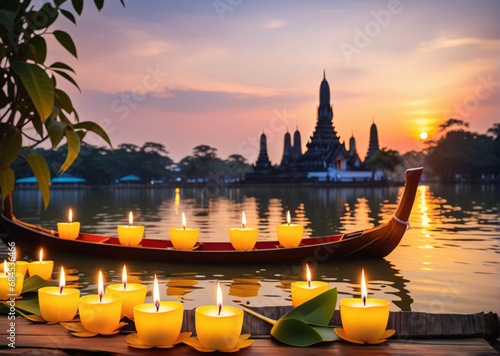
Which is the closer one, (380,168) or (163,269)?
(163,269)

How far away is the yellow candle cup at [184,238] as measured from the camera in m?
7.04

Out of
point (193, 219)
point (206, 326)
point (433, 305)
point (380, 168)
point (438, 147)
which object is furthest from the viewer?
point (438, 147)

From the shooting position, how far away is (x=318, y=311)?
7.48 feet

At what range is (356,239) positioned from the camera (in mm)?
7234

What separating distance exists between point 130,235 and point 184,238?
86 cm

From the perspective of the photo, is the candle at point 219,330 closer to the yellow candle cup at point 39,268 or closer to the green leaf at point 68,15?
the green leaf at point 68,15

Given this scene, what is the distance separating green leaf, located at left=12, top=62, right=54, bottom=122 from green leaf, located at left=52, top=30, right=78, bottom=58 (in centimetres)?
42

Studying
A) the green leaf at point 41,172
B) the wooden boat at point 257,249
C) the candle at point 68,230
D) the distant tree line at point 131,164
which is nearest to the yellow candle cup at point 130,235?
the wooden boat at point 257,249

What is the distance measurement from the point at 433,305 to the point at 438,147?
7391 centimetres

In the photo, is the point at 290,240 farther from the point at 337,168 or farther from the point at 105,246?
the point at 337,168

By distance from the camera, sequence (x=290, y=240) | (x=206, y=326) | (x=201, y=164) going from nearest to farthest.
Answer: (x=206, y=326)
(x=290, y=240)
(x=201, y=164)

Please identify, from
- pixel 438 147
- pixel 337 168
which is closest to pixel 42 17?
pixel 337 168

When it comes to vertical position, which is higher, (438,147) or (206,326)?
(438,147)

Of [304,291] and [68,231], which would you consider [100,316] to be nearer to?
[304,291]
